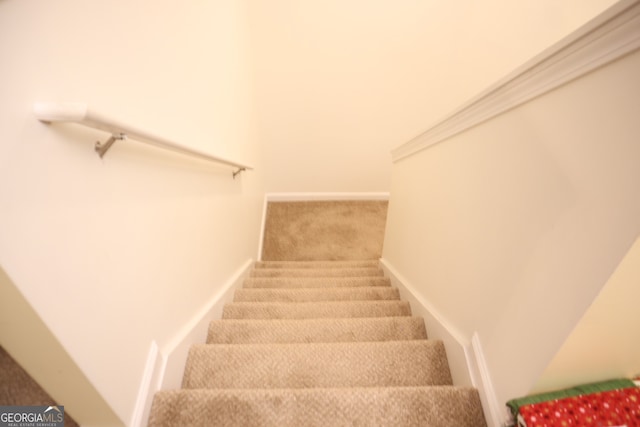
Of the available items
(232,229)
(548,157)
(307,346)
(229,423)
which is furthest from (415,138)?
(229,423)

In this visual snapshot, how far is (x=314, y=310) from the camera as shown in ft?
5.31

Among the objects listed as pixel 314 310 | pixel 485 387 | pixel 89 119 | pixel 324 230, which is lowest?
pixel 324 230

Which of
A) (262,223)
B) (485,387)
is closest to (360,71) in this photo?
(262,223)

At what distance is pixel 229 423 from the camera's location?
853 millimetres

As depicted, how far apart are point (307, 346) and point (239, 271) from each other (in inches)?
44.5

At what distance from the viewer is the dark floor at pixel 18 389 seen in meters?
0.78

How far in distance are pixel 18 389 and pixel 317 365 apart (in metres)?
0.97

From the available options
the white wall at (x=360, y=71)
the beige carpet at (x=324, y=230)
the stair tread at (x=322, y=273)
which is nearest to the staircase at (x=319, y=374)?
the stair tread at (x=322, y=273)

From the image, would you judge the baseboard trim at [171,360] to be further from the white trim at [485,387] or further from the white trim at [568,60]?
the white trim at [568,60]

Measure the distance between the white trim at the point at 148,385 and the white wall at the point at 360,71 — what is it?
2.82 metres

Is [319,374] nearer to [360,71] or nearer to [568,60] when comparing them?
[568,60]

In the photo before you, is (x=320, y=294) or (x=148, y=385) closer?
(x=148, y=385)

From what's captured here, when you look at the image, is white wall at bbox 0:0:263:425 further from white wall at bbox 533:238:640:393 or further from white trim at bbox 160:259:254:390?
white wall at bbox 533:238:640:393

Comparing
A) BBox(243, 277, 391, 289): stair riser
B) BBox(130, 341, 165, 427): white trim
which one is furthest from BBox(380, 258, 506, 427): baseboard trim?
BBox(130, 341, 165, 427): white trim
